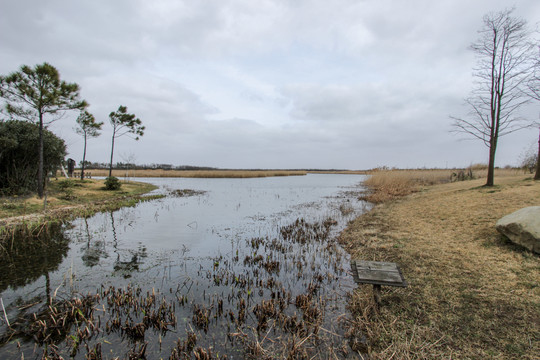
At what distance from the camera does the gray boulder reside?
6.16 metres

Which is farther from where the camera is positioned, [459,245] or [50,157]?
[50,157]

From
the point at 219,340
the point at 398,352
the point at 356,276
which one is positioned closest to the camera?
the point at 398,352

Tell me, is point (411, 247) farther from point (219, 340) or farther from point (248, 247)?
point (219, 340)

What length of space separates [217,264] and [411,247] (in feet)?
19.6

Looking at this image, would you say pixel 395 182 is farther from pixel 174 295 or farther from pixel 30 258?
pixel 30 258

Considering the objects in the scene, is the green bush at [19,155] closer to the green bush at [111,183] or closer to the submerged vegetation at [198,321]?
the green bush at [111,183]

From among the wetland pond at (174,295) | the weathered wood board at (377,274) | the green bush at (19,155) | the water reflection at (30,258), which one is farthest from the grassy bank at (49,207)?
the weathered wood board at (377,274)

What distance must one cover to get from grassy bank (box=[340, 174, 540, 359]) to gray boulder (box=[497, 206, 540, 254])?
240 mm

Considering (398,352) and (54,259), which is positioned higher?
(398,352)

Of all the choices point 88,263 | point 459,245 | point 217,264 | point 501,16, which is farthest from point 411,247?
point 501,16

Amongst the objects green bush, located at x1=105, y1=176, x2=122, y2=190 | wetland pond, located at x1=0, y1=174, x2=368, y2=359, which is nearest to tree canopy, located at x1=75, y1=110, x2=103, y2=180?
green bush, located at x1=105, y1=176, x2=122, y2=190

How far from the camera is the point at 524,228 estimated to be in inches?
252

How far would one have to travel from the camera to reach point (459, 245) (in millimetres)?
7449

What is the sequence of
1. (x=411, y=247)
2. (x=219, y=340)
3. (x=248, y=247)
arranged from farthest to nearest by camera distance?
(x=248, y=247)
(x=411, y=247)
(x=219, y=340)
